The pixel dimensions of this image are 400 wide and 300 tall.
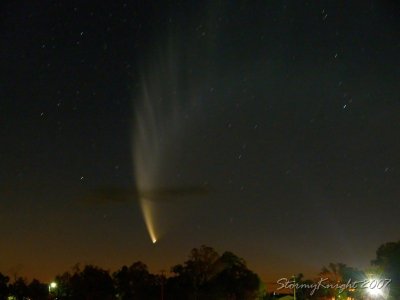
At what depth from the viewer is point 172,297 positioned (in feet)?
234

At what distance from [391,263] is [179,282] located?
26441 millimetres

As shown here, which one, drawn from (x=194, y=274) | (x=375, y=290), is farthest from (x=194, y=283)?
(x=375, y=290)

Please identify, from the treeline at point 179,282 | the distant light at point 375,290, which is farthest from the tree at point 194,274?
the distant light at point 375,290

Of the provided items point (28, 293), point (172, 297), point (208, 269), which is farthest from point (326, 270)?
point (28, 293)

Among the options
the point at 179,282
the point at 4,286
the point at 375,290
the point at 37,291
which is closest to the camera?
Answer: the point at 375,290

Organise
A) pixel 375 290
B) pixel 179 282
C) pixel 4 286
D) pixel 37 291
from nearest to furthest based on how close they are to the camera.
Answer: pixel 375 290, pixel 179 282, pixel 4 286, pixel 37 291

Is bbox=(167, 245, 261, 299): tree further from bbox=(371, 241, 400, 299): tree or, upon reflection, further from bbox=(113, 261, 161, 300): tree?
bbox=(371, 241, 400, 299): tree

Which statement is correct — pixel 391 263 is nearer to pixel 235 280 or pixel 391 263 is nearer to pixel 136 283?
pixel 235 280

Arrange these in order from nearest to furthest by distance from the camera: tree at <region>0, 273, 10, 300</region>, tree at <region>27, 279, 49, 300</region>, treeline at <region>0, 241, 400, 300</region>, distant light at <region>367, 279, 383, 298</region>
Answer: distant light at <region>367, 279, 383, 298</region> < treeline at <region>0, 241, 400, 300</region> < tree at <region>0, 273, 10, 300</region> < tree at <region>27, 279, 49, 300</region>

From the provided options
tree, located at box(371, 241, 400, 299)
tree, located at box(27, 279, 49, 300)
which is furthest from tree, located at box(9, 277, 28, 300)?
tree, located at box(371, 241, 400, 299)

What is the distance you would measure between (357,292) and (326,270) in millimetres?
16139

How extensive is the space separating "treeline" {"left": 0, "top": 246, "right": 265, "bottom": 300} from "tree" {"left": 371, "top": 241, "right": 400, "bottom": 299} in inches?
755

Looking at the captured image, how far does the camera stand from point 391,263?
55.7 m

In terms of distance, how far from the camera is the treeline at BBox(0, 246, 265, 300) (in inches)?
2864
